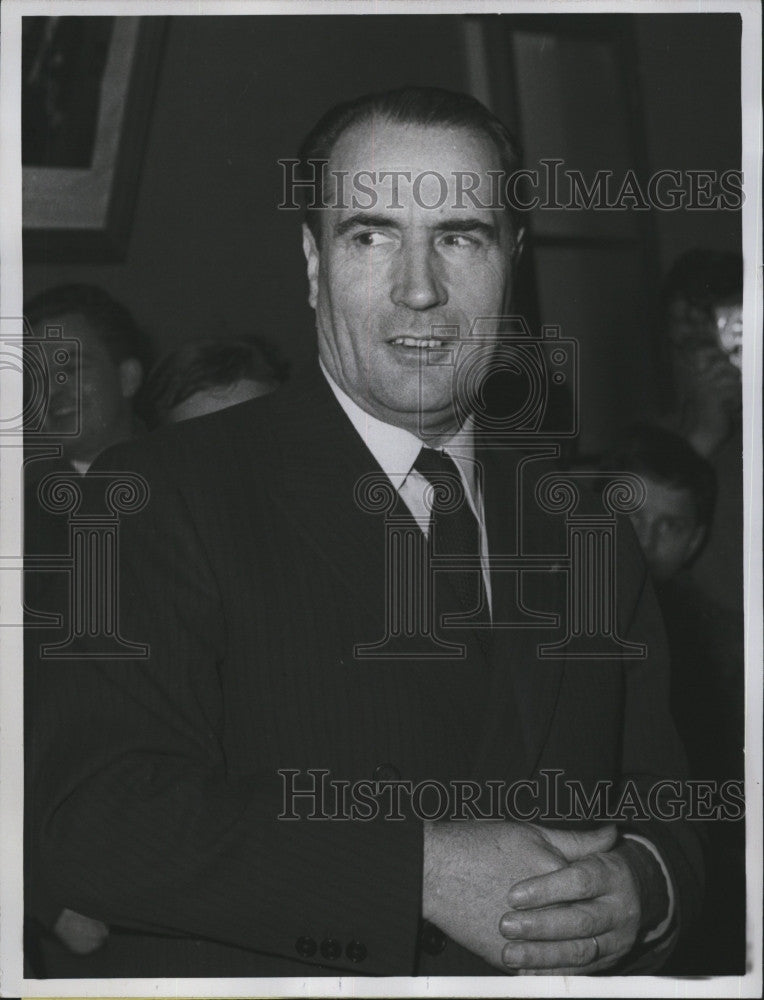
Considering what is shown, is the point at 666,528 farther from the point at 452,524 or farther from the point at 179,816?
the point at 179,816

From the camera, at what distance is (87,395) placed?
6.13 ft

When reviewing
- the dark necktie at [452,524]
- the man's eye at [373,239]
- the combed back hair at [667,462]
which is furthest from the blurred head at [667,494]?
the man's eye at [373,239]

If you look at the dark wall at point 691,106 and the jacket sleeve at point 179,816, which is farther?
the dark wall at point 691,106

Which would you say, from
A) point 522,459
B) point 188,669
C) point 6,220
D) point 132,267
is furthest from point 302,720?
point 6,220

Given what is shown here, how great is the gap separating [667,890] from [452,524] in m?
0.69

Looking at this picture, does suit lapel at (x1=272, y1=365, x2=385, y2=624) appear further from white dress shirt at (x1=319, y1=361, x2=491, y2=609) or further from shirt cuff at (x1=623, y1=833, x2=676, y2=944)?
shirt cuff at (x1=623, y1=833, x2=676, y2=944)

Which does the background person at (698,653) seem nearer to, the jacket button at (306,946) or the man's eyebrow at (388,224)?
the man's eyebrow at (388,224)

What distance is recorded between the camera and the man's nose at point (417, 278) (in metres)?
1.82

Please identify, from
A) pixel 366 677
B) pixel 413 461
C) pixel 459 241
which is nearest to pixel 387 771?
pixel 366 677

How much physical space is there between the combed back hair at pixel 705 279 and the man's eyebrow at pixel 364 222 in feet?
1.58

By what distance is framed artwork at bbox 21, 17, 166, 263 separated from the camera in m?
1.85

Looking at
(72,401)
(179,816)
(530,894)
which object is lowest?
(530,894)

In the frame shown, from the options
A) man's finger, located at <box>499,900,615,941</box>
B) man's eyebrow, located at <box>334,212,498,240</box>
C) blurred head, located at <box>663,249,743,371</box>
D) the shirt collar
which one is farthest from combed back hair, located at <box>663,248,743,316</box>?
man's finger, located at <box>499,900,615,941</box>

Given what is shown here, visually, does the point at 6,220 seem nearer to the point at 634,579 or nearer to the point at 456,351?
the point at 456,351
